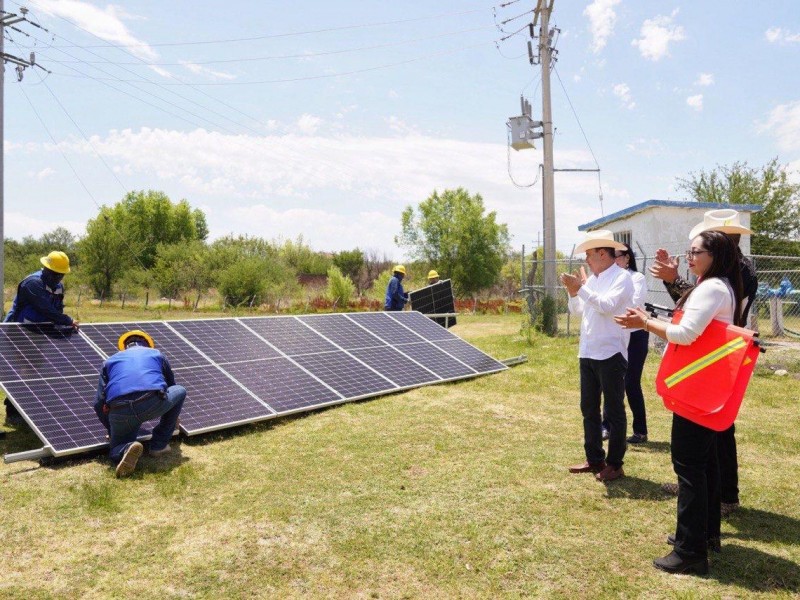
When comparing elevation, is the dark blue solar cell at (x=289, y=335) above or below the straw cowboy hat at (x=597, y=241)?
below

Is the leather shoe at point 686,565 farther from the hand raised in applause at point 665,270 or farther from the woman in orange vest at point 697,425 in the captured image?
the hand raised in applause at point 665,270

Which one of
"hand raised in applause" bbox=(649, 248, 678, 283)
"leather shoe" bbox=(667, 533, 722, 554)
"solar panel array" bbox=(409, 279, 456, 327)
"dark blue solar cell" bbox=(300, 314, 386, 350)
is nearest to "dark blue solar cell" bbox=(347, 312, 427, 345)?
"dark blue solar cell" bbox=(300, 314, 386, 350)

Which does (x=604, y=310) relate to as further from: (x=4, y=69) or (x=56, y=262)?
(x=4, y=69)

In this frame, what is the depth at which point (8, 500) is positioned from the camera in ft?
15.4

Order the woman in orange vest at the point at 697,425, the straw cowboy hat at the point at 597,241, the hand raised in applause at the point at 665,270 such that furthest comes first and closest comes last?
the straw cowboy hat at the point at 597,241, the hand raised in applause at the point at 665,270, the woman in orange vest at the point at 697,425

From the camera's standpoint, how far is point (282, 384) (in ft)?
25.2

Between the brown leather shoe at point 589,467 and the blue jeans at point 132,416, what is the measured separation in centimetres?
371

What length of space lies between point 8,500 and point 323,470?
2.46 metres

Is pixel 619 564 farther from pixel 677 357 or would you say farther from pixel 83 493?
pixel 83 493

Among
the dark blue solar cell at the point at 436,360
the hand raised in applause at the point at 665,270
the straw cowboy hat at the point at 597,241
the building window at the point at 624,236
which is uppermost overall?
the building window at the point at 624,236

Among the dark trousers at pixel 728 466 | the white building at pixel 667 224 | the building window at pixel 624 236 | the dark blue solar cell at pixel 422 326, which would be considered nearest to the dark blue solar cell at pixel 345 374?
the dark blue solar cell at pixel 422 326

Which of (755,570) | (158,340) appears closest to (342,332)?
(158,340)

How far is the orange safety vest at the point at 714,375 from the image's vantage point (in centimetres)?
346

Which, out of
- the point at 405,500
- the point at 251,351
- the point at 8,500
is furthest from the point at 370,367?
the point at 8,500
